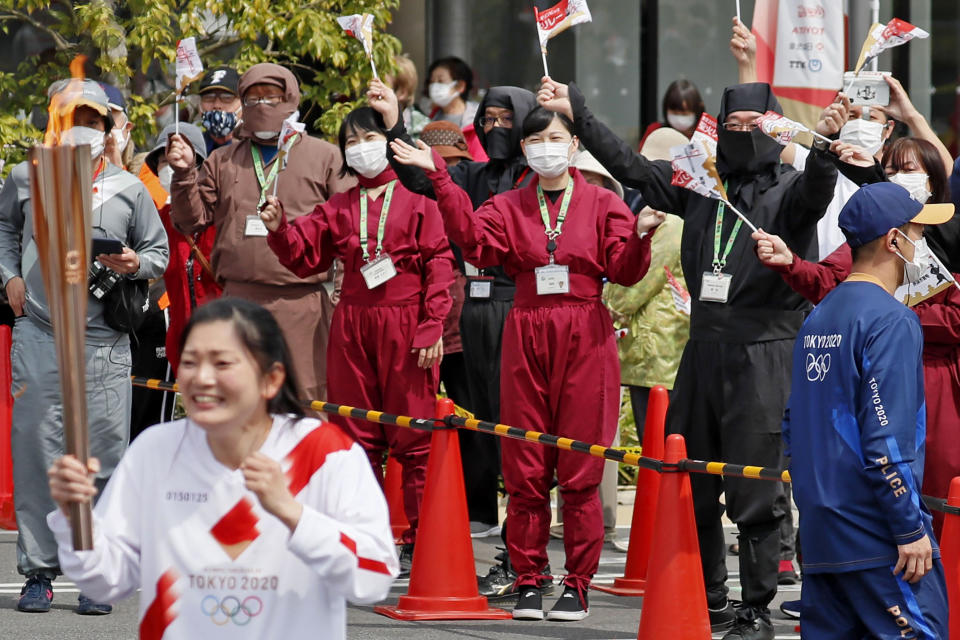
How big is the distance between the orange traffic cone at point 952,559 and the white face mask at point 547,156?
2759 mm

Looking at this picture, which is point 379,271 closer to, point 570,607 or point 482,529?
point 570,607

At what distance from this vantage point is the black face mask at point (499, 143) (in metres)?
9.32

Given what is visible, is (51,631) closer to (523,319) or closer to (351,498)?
(523,319)

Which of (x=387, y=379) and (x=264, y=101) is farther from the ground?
(x=264, y=101)

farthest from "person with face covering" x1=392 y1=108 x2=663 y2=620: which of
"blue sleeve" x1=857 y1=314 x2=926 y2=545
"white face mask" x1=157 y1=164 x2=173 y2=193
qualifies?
"white face mask" x1=157 y1=164 x2=173 y2=193

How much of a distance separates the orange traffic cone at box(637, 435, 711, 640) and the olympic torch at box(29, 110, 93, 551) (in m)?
3.89

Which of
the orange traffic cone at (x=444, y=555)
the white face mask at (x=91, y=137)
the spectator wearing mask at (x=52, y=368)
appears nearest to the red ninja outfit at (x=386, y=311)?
the orange traffic cone at (x=444, y=555)

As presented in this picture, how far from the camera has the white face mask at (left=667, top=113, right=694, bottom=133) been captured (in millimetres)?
12992

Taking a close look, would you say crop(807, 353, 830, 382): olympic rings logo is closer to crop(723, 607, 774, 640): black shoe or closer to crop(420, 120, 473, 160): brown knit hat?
crop(723, 607, 774, 640): black shoe

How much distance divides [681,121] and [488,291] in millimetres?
3850

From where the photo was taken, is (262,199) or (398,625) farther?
(262,199)

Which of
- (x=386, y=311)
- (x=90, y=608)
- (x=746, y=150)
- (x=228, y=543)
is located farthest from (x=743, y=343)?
(x=228, y=543)

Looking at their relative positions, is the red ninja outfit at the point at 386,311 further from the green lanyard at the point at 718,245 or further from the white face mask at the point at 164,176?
the white face mask at the point at 164,176

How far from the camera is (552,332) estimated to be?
27.1 ft
